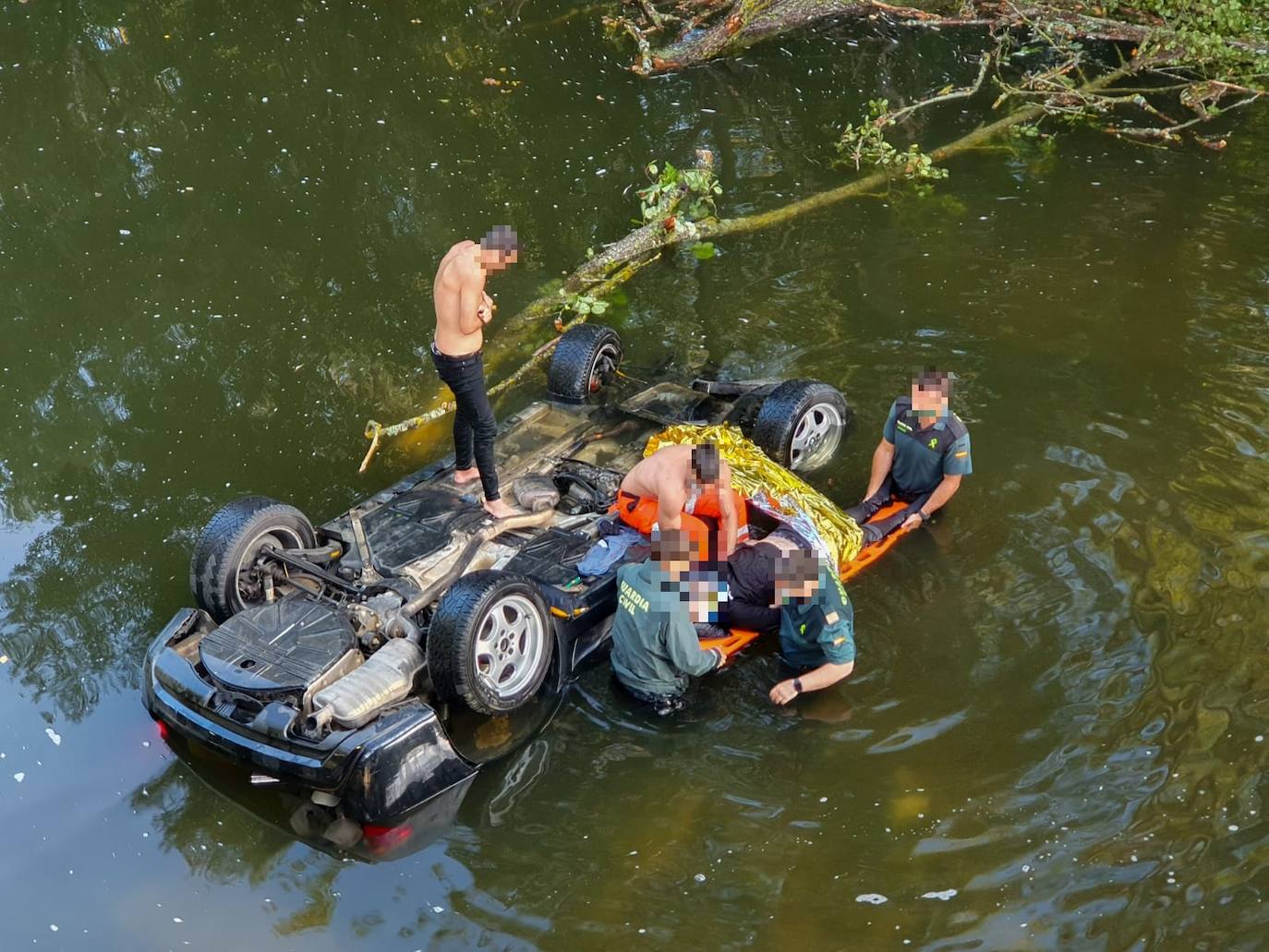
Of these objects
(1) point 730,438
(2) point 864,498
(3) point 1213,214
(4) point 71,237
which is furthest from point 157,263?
(3) point 1213,214

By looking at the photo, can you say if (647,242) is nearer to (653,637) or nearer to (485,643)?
(653,637)

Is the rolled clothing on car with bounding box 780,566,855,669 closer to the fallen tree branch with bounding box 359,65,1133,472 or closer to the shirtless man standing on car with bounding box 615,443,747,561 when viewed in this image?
the shirtless man standing on car with bounding box 615,443,747,561

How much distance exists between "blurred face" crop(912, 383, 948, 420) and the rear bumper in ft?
11.6

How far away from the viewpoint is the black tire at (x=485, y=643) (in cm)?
590

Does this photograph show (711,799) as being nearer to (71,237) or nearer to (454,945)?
(454,945)

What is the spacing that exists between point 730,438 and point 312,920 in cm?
382

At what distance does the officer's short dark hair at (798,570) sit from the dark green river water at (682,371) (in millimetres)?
777

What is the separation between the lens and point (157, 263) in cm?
1151

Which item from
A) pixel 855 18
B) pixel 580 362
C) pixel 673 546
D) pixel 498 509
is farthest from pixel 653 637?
pixel 855 18

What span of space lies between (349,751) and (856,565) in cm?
335

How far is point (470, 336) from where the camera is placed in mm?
7254

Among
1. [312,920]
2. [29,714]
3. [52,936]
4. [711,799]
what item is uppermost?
[29,714]

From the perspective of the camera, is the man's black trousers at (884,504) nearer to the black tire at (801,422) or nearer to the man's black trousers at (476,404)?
the black tire at (801,422)

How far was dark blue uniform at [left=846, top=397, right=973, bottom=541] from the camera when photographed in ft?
24.9
